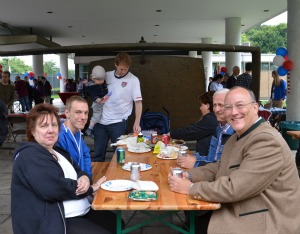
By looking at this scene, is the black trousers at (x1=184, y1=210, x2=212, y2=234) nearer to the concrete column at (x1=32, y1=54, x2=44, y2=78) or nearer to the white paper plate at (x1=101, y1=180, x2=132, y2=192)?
the white paper plate at (x1=101, y1=180, x2=132, y2=192)

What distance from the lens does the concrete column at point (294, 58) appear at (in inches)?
305

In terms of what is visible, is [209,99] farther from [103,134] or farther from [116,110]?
[103,134]

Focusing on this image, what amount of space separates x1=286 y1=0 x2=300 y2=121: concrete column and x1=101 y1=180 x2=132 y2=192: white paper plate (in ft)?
21.3

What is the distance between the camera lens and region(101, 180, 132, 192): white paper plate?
220 cm

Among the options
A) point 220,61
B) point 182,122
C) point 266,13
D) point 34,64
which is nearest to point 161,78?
point 182,122

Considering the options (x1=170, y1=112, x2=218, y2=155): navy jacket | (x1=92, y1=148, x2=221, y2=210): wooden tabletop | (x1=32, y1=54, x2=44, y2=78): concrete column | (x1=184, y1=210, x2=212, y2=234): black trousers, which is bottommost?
(x1=184, y1=210, x2=212, y2=234): black trousers

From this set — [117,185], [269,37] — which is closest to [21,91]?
[117,185]

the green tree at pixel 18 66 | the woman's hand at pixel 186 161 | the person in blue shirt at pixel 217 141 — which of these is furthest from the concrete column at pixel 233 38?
the green tree at pixel 18 66

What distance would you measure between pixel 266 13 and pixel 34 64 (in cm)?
1232

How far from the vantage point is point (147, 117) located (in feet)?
17.7

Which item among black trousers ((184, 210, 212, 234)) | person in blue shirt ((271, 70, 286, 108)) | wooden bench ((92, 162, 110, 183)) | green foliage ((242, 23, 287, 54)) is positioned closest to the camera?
black trousers ((184, 210, 212, 234))

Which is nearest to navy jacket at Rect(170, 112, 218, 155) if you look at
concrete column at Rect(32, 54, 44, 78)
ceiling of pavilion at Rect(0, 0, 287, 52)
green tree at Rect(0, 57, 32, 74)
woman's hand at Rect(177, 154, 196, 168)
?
woman's hand at Rect(177, 154, 196, 168)

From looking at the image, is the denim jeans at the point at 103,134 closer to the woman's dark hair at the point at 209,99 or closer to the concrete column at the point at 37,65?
the woman's dark hair at the point at 209,99

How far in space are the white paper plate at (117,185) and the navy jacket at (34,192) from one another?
0.36m
